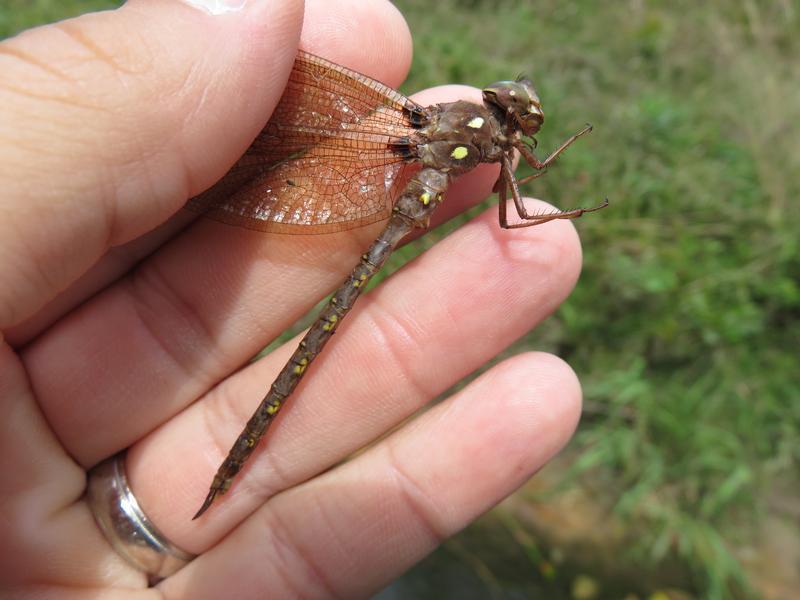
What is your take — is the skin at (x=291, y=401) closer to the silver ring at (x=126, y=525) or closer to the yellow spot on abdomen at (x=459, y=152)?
the silver ring at (x=126, y=525)

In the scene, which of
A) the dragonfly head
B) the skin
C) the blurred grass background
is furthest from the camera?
the blurred grass background

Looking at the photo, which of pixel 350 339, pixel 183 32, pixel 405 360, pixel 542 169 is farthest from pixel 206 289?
pixel 542 169

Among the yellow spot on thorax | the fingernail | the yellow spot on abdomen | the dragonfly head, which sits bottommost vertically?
the yellow spot on thorax

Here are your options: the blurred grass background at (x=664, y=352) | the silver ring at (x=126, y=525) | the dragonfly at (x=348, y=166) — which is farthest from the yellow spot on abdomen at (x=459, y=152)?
the silver ring at (x=126, y=525)

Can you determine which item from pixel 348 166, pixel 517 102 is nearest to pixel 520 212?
pixel 517 102

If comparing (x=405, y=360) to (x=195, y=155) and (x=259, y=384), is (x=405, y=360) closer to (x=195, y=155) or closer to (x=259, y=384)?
(x=259, y=384)

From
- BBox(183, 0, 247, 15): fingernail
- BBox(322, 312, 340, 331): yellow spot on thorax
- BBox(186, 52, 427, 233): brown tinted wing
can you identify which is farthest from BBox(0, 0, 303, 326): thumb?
BBox(322, 312, 340, 331): yellow spot on thorax

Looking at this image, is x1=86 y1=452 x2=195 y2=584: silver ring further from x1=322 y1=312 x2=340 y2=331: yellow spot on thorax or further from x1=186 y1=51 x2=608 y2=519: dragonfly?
x1=322 y1=312 x2=340 y2=331: yellow spot on thorax

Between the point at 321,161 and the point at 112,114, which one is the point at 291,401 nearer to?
the point at 321,161
